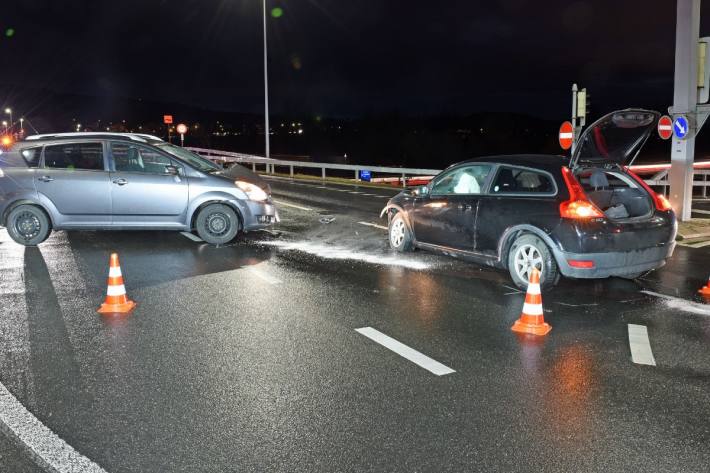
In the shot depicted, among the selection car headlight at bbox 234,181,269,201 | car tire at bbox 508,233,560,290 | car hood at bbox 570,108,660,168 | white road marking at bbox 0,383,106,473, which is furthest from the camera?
car headlight at bbox 234,181,269,201

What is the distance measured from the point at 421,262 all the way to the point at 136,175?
480 centimetres

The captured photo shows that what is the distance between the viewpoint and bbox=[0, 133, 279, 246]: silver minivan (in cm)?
1024

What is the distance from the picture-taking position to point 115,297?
675 centimetres

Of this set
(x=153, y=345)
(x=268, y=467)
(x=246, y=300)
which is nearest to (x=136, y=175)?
(x=246, y=300)

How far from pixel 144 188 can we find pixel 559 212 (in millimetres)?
6494

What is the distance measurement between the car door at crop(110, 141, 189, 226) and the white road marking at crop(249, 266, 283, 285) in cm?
239

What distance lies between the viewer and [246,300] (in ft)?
23.5

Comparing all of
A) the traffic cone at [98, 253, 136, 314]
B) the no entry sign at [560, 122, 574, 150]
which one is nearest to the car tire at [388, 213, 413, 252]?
the traffic cone at [98, 253, 136, 314]

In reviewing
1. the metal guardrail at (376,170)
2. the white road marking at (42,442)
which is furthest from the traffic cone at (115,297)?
the metal guardrail at (376,170)

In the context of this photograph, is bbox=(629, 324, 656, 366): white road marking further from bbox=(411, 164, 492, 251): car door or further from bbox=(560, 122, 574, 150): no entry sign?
bbox=(560, 122, 574, 150): no entry sign

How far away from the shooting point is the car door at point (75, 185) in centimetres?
1023

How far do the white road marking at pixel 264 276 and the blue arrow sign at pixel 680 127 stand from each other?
8763 mm

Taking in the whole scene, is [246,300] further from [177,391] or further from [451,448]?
[451,448]

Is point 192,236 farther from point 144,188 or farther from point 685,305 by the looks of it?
point 685,305
